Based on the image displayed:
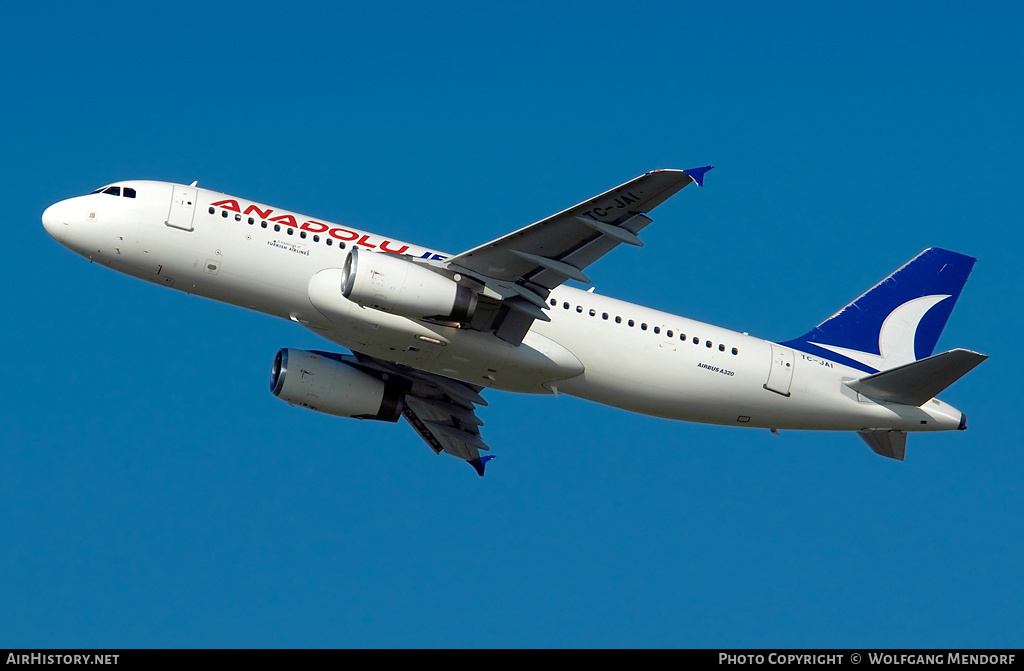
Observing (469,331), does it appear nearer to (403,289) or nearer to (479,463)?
(403,289)

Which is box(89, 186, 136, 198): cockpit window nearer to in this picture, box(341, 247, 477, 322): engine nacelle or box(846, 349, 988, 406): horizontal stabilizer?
box(341, 247, 477, 322): engine nacelle

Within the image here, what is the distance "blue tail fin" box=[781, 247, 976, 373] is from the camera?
3803cm

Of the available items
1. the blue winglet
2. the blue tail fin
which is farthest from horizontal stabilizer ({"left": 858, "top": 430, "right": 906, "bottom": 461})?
the blue winglet

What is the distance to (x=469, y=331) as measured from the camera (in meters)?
32.5

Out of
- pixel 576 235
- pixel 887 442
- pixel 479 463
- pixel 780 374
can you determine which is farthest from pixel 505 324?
pixel 887 442

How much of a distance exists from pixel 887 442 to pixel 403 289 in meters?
17.2

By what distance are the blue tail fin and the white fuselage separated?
232cm

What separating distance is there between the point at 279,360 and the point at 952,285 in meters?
23.2

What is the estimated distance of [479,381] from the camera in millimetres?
34250

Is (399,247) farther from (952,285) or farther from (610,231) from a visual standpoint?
(952,285)

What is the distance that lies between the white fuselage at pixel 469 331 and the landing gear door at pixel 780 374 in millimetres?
32

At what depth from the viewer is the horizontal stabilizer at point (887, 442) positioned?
36.8m
